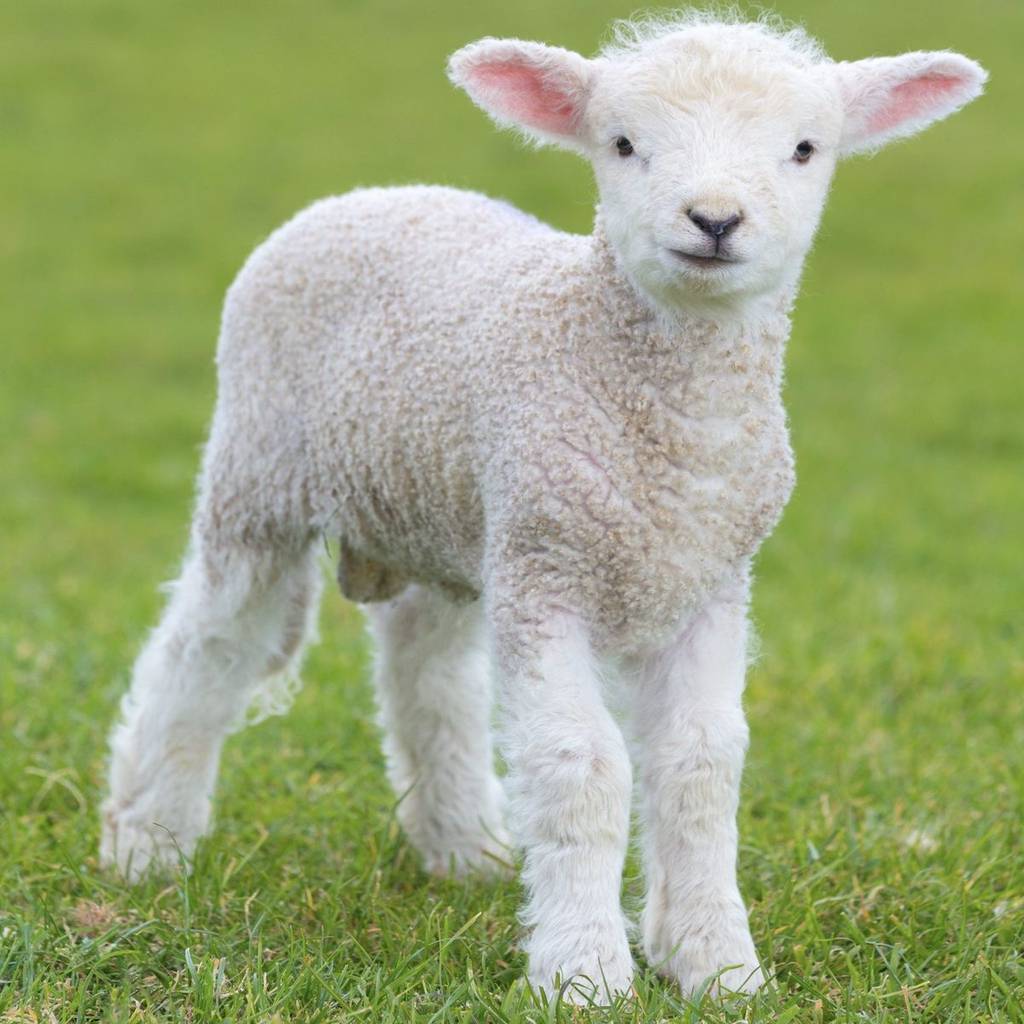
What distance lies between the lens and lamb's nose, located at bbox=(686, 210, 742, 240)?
301 centimetres

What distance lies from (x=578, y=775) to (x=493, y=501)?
59 centimetres

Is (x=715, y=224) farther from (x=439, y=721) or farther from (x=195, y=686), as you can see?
(x=195, y=686)

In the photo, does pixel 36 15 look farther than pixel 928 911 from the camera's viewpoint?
Yes

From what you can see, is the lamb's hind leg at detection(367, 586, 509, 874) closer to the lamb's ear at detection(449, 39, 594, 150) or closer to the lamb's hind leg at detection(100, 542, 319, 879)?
the lamb's hind leg at detection(100, 542, 319, 879)

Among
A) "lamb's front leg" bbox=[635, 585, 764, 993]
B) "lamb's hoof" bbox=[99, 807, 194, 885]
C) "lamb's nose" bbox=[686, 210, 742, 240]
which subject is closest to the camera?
"lamb's nose" bbox=[686, 210, 742, 240]

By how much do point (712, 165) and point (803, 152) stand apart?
0.27 m

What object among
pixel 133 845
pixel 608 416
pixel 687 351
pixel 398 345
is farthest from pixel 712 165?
pixel 133 845

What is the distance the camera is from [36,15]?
66.8ft

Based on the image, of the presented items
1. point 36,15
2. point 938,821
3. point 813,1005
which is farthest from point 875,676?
point 36,15

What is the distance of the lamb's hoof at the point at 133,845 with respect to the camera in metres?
4.23

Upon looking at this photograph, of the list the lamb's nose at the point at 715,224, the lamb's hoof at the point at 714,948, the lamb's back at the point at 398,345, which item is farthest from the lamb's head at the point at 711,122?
the lamb's hoof at the point at 714,948

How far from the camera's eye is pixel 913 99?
3.51 m

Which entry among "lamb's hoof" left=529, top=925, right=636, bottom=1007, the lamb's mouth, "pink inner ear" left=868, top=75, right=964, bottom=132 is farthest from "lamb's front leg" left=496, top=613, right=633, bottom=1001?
"pink inner ear" left=868, top=75, right=964, bottom=132

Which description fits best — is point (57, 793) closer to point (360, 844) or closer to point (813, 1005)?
point (360, 844)
